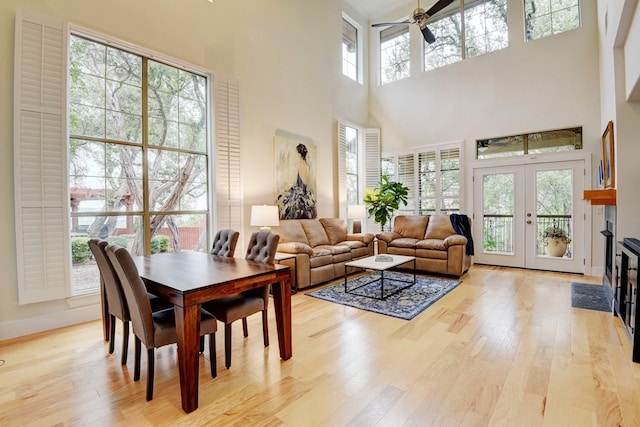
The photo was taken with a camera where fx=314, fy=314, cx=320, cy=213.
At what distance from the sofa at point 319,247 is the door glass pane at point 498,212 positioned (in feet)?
7.54

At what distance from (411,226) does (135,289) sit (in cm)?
510

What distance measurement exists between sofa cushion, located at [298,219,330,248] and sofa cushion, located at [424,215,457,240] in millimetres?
1911

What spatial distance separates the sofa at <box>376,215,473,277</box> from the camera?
195 inches

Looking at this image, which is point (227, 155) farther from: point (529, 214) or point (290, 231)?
point (529, 214)

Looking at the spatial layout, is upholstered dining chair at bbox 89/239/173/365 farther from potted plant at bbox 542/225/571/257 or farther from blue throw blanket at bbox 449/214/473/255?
potted plant at bbox 542/225/571/257

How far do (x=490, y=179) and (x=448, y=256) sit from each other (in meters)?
2.04

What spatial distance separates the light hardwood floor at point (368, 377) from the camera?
1771 mm

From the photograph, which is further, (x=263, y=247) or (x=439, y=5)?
(x=439, y=5)

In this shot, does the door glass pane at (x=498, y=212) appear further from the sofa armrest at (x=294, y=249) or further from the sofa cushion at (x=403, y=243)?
the sofa armrest at (x=294, y=249)

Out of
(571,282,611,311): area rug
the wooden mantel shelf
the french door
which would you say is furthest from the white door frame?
the wooden mantel shelf

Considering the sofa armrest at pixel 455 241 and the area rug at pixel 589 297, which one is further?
the sofa armrest at pixel 455 241

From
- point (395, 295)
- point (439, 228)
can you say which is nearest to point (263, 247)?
point (395, 295)

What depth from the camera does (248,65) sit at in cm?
480

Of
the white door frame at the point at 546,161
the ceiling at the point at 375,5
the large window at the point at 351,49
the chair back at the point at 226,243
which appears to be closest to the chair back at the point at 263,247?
the chair back at the point at 226,243
